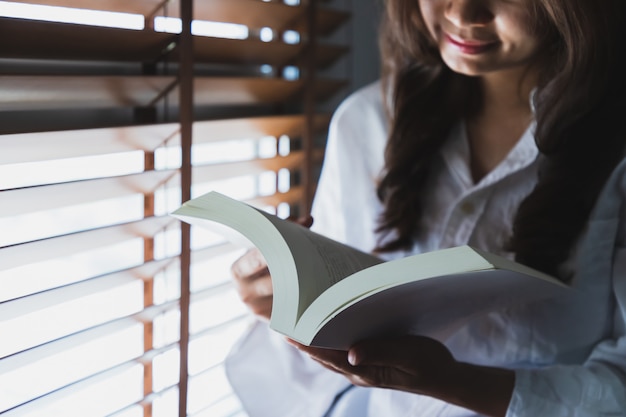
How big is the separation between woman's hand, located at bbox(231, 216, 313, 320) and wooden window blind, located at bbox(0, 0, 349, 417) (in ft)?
0.25

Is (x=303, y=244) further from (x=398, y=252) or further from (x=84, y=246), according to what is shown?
(x=398, y=252)

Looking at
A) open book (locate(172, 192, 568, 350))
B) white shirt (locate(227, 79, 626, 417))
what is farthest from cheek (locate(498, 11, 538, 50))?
open book (locate(172, 192, 568, 350))

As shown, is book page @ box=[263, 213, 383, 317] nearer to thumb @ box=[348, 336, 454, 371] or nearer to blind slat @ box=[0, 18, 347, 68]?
thumb @ box=[348, 336, 454, 371]

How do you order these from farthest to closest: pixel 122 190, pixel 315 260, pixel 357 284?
pixel 122 190
pixel 315 260
pixel 357 284

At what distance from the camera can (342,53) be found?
148 cm

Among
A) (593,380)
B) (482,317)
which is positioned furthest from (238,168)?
(593,380)

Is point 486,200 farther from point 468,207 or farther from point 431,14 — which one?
point 431,14

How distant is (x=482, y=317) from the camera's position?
1.11m

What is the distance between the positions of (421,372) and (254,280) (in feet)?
0.87

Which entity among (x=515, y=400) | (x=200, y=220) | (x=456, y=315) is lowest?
(x=515, y=400)

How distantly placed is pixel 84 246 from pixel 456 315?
45 cm

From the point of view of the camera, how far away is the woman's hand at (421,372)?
32.7 inches

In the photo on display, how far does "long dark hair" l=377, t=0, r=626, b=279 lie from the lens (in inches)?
38.5

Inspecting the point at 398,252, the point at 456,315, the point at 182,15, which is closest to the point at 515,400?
the point at 456,315
